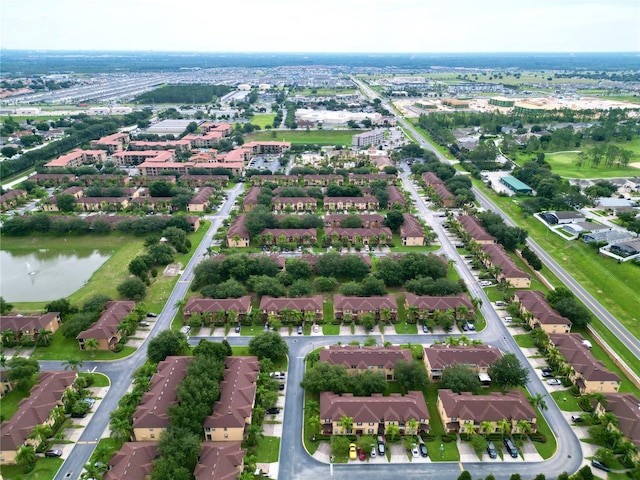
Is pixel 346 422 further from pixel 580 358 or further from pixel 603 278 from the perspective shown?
pixel 603 278

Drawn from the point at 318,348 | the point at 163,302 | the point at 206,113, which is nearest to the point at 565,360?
the point at 318,348

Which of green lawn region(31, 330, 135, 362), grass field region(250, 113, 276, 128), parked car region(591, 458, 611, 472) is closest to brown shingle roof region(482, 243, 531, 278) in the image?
parked car region(591, 458, 611, 472)

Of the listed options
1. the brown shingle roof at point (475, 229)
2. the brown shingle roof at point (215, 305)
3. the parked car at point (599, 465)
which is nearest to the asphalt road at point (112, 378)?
the brown shingle roof at point (215, 305)

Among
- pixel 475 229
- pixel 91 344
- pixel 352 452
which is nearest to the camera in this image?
pixel 352 452

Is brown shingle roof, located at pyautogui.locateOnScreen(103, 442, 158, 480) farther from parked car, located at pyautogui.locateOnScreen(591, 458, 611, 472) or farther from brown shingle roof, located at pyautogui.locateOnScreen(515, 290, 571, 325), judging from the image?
brown shingle roof, located at pyautogui.locateOnScreen(515, 290, 571, 325)

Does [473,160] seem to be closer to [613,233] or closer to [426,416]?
[613,233]

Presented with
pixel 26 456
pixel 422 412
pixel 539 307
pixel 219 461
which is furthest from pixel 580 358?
pixel 26 456
